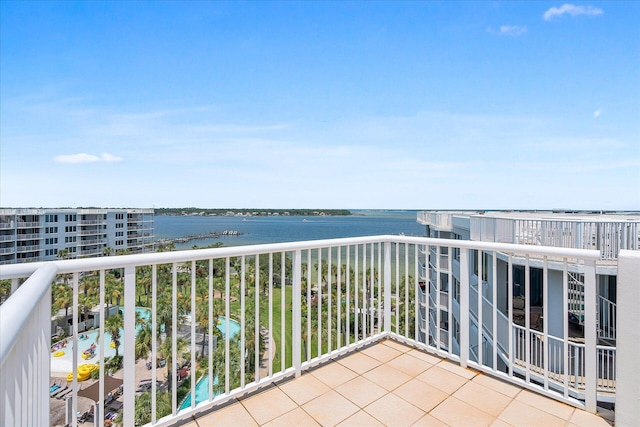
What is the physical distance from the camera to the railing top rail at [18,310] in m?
0.60

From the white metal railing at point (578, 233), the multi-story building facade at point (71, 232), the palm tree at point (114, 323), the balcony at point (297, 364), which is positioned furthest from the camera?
the multi-story building facade at point (71, 232)

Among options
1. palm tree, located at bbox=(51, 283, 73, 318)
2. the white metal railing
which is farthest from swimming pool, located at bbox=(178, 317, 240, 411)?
the white metal railing

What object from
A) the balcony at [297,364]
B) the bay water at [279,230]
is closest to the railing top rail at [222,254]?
the balcony at [297,364]

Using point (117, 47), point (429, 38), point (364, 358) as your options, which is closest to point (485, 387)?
point (364, 358)

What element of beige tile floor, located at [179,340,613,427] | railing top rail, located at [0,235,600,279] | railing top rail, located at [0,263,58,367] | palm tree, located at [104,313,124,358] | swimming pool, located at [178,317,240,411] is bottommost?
swimming pool, located at [178,317,240,411]

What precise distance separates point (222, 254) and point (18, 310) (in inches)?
56.7

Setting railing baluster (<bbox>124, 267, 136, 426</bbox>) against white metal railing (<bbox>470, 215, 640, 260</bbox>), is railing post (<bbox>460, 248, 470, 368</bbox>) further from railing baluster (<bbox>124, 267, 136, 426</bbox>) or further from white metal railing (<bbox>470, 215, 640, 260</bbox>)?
white metal railing (<bbox>470, 215, 640, 260</bbox>)

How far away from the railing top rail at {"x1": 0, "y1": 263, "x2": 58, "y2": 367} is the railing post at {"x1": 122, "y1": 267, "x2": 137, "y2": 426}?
2.09 feet

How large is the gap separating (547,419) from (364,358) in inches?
56.1

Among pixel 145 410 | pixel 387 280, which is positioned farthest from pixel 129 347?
pixel 387 280

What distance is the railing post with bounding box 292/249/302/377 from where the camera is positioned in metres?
2.57

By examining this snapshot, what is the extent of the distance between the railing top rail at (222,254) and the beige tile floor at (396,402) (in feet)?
3.50

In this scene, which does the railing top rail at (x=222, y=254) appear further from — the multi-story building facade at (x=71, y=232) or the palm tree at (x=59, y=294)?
the multi-story building facade at (x=71, y=232)

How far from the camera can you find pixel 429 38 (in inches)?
285
